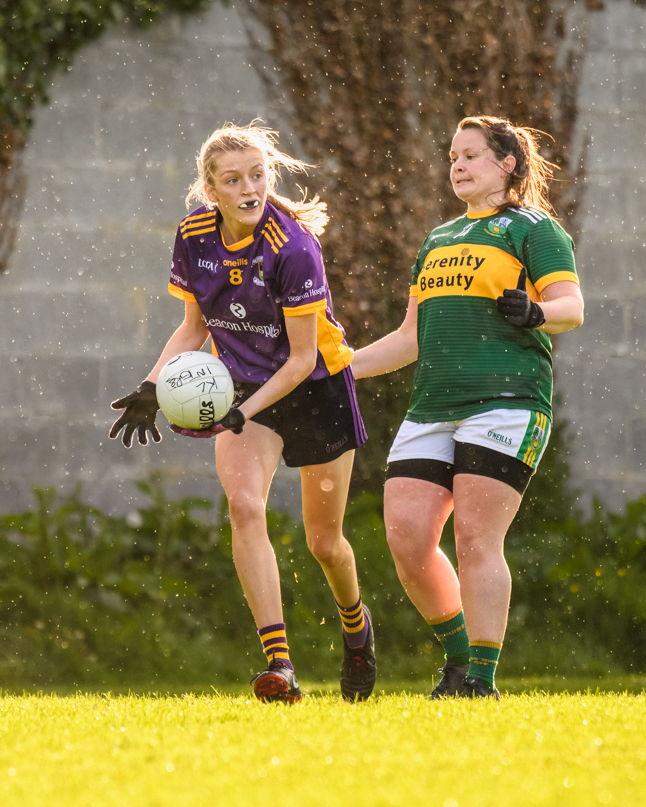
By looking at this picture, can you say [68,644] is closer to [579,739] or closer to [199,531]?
[199,531]

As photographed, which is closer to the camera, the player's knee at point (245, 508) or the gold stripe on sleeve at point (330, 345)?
the player's knee at point (245, 508)

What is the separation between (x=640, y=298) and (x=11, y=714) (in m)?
5.16

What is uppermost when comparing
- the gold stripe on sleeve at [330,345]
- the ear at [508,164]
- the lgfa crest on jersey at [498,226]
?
the ear at [508,164]

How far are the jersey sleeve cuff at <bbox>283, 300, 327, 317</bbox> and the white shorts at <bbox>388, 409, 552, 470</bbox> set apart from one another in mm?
571

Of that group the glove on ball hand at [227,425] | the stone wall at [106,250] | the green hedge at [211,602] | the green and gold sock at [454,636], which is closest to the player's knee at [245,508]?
the glove on ball hand at [227,425]

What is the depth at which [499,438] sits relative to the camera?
12.0 feet

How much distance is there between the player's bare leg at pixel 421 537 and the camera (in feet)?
12.5

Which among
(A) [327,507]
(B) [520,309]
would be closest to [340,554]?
(A) [327,507]

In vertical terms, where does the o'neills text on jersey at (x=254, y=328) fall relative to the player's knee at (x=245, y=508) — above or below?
above

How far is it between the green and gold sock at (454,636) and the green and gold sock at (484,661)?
0.29 m

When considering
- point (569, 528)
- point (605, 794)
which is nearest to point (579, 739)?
point (605, 794)

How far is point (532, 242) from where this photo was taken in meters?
3.76

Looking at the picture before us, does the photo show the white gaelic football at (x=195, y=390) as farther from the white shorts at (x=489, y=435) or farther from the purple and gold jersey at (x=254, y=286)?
the white shorts at (x=489, y=435)

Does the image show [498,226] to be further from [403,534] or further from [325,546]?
[325,546]
